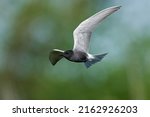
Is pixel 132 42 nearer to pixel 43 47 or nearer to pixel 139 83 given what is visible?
pixel 139 83

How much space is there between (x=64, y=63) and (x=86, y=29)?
0.71 ft

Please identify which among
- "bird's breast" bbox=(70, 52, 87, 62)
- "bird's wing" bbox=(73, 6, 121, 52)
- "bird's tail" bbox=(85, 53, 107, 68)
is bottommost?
"bird's tail" bbox=(85, 53, 107, 68)

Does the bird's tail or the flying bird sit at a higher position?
the flying bird

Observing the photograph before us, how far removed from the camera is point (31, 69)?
3.19 meters

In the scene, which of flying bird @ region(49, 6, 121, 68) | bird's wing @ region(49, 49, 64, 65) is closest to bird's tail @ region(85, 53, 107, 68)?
flying bird @ region(49, 6, 121, 68)

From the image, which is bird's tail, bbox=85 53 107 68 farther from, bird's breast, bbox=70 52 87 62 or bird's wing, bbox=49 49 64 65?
bird's wing, bbox=49 49 64 65

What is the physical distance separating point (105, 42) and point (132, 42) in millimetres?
145

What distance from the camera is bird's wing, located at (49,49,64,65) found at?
3008 millimetres

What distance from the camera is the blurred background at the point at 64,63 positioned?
124 inches

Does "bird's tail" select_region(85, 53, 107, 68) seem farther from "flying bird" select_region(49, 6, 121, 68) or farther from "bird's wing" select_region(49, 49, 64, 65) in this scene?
"bird's wing" select_region(49, 49, 64, 65)

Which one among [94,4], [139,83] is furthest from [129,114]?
[94,4]

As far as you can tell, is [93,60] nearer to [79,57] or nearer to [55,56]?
[79,57]

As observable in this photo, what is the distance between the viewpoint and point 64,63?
3098mm

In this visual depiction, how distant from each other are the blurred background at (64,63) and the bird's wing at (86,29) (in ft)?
0.31
